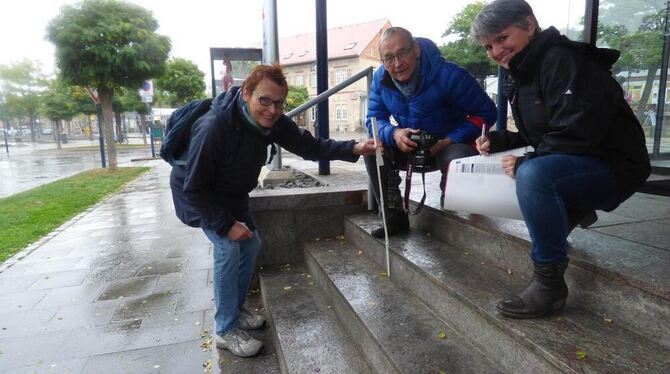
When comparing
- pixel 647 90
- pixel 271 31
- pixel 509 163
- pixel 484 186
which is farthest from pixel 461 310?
pixel 647 90

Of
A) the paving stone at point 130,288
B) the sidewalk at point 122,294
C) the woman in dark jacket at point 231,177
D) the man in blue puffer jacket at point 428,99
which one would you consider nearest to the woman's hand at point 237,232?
the woman in dark jacket at point 231,177

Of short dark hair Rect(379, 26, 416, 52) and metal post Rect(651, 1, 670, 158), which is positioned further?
metal post Rect(651, 1, 670, 158)

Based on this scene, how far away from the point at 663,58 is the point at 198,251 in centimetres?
550

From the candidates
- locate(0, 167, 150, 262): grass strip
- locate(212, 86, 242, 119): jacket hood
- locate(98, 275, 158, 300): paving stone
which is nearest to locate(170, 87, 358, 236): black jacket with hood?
locate(212, 86, 242, 119): jacket hood

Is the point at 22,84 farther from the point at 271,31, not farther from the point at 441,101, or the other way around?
the point at 441,101

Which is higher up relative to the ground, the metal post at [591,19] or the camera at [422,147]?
the metal post at [591,19]

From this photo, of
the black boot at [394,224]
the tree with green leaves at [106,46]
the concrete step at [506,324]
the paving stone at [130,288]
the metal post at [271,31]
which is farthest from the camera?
the tree with green leaves at [106,46]

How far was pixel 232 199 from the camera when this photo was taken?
241cm

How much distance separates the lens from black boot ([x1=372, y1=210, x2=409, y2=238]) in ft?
9.32

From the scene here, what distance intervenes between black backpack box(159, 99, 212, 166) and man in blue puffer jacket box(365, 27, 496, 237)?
43.1 inches

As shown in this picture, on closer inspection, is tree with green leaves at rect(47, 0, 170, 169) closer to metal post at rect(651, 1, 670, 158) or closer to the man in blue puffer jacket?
the man in blue puffer jacket

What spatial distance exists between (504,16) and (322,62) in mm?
3236

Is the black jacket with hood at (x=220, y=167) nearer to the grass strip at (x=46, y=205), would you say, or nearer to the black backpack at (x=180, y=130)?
the black backpack at (x=180, y=130)

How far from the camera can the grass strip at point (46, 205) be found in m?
5.47
